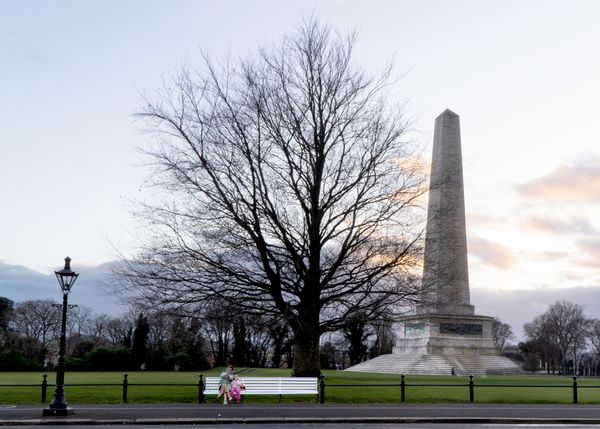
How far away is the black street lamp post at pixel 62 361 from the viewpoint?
1792cm

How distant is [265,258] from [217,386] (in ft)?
18.0

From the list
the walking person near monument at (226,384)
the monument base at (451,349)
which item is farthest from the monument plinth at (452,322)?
the walking person near monument at (226,384)

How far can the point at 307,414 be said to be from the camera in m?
18.2

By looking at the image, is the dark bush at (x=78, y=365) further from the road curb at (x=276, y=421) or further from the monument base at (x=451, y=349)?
the road curb at (x=276, y=421)

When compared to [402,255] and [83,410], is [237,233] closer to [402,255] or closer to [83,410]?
[402,255]

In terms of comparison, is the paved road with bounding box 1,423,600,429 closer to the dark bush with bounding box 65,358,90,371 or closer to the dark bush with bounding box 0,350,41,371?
the dark bush with bounding box 65,358,90,371

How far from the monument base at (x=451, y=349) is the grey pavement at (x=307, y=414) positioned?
23.3 metres

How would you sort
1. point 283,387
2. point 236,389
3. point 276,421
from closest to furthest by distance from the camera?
point 276,421 < point 236,389 < point 283,387

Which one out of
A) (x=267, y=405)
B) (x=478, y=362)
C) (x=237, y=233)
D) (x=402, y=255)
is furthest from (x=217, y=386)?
(x=478, y=362)

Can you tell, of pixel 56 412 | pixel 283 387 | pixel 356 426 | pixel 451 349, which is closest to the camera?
pixel 356 426

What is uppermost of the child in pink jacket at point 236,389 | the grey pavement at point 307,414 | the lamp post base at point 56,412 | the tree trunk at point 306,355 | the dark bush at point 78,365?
the tree trunk at point 306,355

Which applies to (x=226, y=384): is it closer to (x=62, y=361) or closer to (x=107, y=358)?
(x=62, y=361)

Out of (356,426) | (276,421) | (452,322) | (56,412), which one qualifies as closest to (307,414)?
(276,421)

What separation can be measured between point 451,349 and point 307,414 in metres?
30.7
